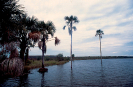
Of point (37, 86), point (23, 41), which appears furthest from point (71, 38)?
point (37, 86)

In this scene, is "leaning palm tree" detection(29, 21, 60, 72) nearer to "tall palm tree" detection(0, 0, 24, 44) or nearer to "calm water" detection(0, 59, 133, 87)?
"calm water" detection(0, 59, 133, 87)

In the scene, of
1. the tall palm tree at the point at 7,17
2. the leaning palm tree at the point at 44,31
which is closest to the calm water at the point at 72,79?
the leaning palm tree at the point at 44,31

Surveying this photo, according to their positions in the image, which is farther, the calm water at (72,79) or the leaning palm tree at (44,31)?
the leaning palm tree at (44,31)

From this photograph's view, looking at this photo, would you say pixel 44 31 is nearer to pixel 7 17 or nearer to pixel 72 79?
pixel 72 79

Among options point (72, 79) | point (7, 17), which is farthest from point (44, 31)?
point (7, 17)

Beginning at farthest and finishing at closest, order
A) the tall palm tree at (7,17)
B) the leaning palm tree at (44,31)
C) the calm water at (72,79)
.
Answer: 1. the leaning palm tree at (44,31)
2. the calm water at (72,79)
3. the tall palm tree at (7,17)

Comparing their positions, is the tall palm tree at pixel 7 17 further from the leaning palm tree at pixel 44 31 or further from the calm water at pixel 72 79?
the leaning palm tree at pixel 44 31

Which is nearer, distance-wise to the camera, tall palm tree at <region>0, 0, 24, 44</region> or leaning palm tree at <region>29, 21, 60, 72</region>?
tall palm tree at <region>0, 0, 24, 44</region>

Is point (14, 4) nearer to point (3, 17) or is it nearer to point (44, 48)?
point (3, 17)

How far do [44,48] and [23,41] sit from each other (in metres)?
7.41

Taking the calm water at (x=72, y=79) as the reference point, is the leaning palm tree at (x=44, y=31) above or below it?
above

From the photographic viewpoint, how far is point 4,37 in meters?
13.2

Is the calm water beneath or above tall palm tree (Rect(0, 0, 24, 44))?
beneath

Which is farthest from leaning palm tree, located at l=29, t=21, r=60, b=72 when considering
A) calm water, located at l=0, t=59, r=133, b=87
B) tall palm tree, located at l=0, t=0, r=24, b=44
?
tall palm tree, located at l=0, t=0, r=24, b=44
